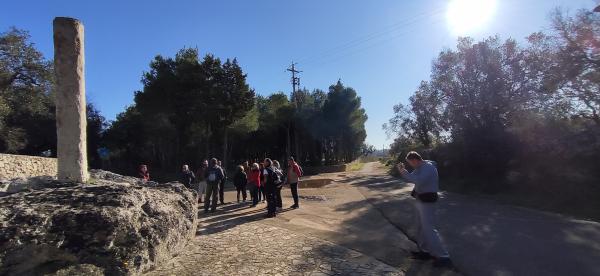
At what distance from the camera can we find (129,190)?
6.57 meters

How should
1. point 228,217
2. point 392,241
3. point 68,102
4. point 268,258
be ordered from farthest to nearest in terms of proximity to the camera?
point 228,217 < point 392,241 < point 68,102 < point 268,258

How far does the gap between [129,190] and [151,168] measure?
116 ft

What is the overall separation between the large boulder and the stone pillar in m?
1.88

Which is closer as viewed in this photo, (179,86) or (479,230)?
(479,230)

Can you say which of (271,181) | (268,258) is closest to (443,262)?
(268,258)

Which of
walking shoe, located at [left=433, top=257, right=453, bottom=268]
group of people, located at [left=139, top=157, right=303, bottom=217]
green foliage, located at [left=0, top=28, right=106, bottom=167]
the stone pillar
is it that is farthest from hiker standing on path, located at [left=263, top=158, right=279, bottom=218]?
green foliage, located at [left=0, top=28, right=106, bottom=167]

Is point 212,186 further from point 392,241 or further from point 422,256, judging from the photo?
point 422,256

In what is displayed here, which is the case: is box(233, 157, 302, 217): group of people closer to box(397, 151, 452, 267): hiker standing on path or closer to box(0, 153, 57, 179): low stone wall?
box(397, 151, 452, 267): hiker standing on path

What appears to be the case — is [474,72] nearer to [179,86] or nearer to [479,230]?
[479,230]

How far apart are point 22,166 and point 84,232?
15.0m

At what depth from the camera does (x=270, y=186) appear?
11422 mm

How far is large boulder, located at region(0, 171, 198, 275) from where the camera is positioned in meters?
4.96

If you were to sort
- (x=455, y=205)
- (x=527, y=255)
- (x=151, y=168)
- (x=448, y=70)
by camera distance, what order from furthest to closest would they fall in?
(x=151, y=168) → (x=448, y=70) → (x=455, y=205) → (x=527, y=255)

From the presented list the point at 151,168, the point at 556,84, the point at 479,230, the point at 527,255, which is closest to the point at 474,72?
the point at 556,84
